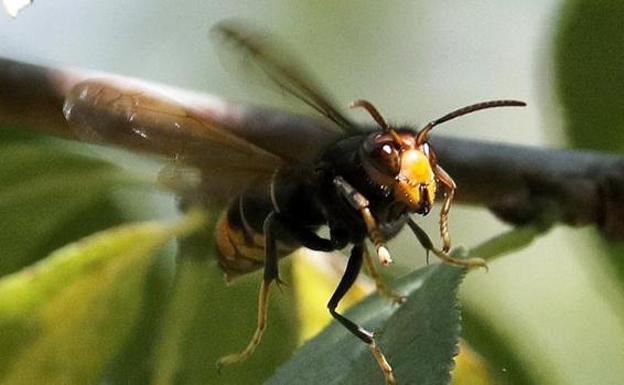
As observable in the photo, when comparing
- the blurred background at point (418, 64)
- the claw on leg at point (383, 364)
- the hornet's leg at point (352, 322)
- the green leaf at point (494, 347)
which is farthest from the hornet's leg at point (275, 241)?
the blurred background at point (418, 64)

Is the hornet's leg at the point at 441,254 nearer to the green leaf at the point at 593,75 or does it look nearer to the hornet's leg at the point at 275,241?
the hornet's leg at the point at 275,241

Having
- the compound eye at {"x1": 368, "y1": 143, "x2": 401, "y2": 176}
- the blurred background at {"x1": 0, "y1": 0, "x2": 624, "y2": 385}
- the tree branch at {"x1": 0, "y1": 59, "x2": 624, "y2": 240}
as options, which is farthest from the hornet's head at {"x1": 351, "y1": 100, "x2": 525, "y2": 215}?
the blurred background at {"x1": 0, "y1": 0, "x2": 624, "y2": 385}

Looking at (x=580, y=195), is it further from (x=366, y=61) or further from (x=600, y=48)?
(x=366, y=61)

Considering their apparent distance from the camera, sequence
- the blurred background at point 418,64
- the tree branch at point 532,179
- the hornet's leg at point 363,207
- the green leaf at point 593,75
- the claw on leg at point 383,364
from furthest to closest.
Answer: the blurred background at point 418,64 → the green leaf at point 593,75 → the tree branch at point 532,179 → the hornet's leg at point 363,207 → the claw on leg at point 383,364

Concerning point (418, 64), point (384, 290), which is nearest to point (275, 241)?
point (384, 290)

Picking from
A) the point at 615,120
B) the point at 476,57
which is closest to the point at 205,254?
the point at 615,120

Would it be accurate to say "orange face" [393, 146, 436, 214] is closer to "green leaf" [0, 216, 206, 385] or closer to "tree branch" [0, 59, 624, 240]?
"tree branch" [0, 59, 624, 240]
